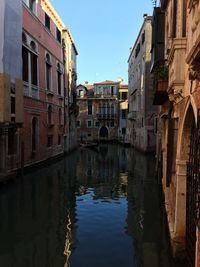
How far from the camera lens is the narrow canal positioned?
21.3 feet

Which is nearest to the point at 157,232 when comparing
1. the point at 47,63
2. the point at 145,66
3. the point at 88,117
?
the point at 47,63

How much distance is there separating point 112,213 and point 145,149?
1946 cm

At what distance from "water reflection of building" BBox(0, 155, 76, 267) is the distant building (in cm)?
3578

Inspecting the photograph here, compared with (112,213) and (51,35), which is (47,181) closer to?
(112,213)

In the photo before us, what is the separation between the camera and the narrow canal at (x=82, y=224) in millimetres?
6504

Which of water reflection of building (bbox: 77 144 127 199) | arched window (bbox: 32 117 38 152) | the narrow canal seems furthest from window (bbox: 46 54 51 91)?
the narrow canal

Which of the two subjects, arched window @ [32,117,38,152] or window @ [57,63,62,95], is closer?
arched window @ [32,117,38,152]

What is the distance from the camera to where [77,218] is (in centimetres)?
921

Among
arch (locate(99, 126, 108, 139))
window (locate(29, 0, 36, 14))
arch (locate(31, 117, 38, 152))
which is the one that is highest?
window (locate(29, 0, 36, 14))

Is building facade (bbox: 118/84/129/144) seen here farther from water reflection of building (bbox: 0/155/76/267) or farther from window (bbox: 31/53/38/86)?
water reflection of building (bbox: 0/155/76/267)

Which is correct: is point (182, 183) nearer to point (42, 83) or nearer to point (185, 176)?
point (185, 176)

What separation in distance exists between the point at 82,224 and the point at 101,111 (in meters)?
41.7

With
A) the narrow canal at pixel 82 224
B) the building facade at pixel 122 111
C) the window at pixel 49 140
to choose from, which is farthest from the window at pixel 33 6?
the building facade at pixel 122 111

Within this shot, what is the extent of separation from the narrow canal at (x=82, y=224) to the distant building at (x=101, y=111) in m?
35.2
